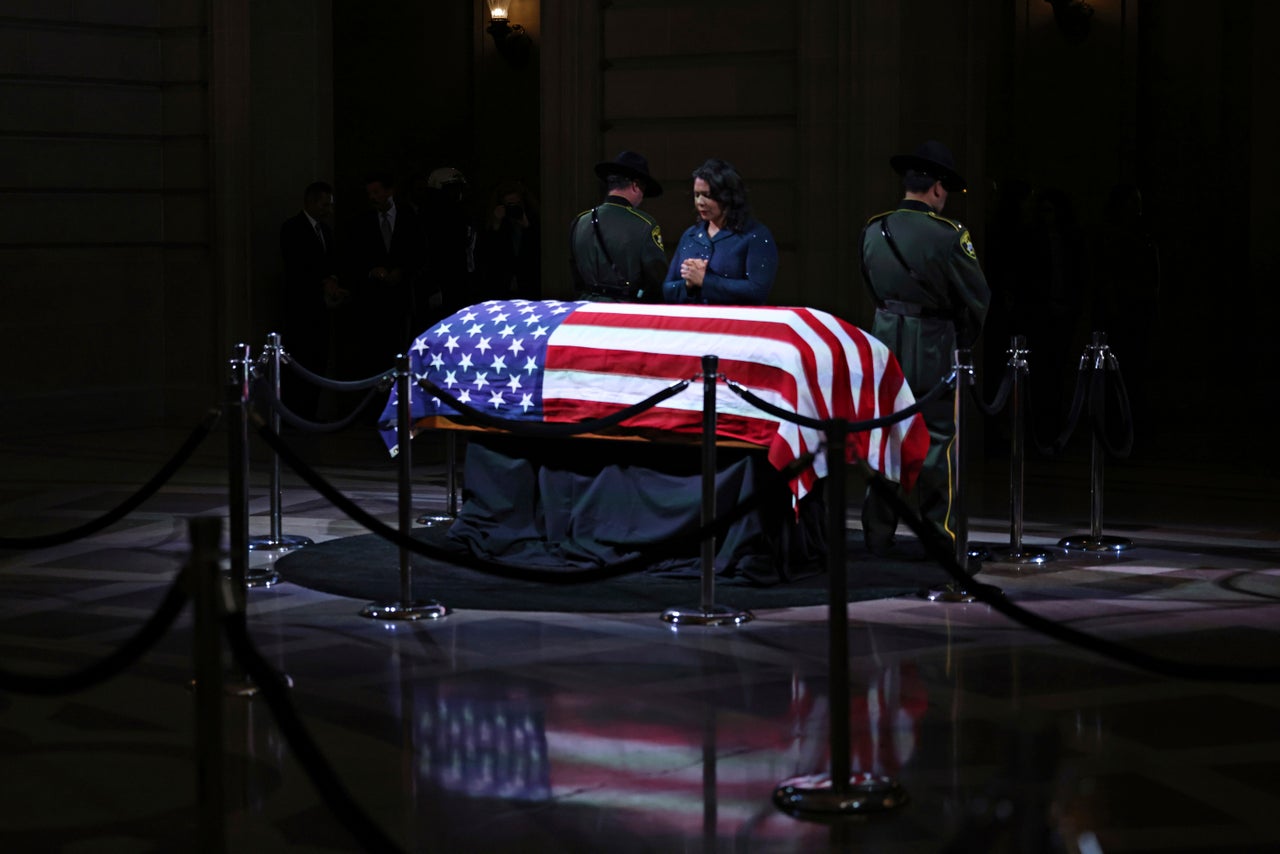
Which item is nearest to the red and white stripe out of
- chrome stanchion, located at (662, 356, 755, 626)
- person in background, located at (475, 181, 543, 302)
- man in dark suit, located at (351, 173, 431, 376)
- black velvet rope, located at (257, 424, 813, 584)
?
chrome stanchion, located at (662, 356, 755, 626)

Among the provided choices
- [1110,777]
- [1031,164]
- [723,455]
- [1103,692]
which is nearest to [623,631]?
[723,455]

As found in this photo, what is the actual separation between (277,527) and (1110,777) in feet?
16.3

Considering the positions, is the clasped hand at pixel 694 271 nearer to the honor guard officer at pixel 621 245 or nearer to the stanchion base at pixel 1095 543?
the honor guard officer at pixel 621 245

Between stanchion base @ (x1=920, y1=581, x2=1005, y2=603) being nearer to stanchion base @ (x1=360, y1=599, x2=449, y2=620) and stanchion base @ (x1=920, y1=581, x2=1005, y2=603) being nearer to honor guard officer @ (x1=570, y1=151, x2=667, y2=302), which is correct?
stanchion base @ (x1=360, y1=599, x2=449, y2=620)

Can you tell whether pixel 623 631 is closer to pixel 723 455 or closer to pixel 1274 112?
pixel 723 455

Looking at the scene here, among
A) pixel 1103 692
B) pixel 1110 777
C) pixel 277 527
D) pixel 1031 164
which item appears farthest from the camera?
pixel 1031 164

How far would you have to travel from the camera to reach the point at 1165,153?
17.1m

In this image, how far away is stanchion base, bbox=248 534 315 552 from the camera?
9031mm

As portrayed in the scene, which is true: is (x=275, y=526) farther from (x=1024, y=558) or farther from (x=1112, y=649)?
(x=1112, y=649)

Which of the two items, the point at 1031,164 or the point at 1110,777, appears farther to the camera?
the point at 1031,164

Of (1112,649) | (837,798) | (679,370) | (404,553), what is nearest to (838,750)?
(837,798)

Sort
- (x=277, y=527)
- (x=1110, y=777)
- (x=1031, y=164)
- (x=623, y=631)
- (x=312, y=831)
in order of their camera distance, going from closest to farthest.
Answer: (x=312, y=831) < (x=1110, y=777) < (x=623, y=631) < (x=277, y=527) < (x=1031, y=164)

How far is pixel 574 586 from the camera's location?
318 inches

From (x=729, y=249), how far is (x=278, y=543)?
2.57 metres
